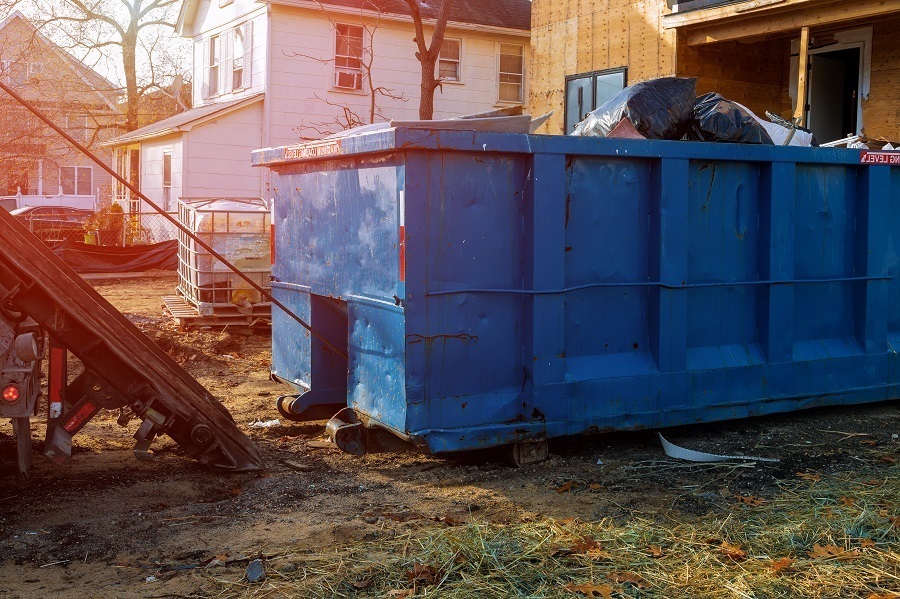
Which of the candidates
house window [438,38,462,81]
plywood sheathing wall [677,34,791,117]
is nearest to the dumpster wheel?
plywood sheathing wall [677,34,791,117]

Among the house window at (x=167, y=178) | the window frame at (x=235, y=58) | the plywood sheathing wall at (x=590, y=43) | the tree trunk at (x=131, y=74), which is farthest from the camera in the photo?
the tree trunk at (x=131, y=74)

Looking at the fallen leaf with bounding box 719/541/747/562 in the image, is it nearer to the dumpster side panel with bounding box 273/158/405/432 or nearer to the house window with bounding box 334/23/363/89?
the dumpster side panel with bounding box 273/158/405/432

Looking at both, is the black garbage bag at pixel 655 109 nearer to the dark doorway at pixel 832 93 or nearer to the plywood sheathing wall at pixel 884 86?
the plywood sheathing wall at pixel 884 86

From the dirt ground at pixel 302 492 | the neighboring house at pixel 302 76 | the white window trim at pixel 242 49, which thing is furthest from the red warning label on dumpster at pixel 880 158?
the white window trim at pixel 242 49

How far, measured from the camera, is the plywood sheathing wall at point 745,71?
15.1 m

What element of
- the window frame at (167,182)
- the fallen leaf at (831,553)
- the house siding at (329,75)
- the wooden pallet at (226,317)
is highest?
the house siding at (329,75)

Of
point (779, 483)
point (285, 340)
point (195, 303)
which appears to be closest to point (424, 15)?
point (195, 303)

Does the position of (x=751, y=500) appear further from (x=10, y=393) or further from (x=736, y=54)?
(x=736, y=54)

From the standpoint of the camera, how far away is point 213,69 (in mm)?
27984

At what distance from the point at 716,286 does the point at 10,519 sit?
4634mm

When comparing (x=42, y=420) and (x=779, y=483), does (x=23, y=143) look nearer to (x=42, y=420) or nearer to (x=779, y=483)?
(x=42, y=420)

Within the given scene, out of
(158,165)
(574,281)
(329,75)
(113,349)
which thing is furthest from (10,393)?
(158,165)

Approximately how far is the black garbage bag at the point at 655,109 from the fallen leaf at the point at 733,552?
129 inches

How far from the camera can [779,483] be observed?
18.6 feet
